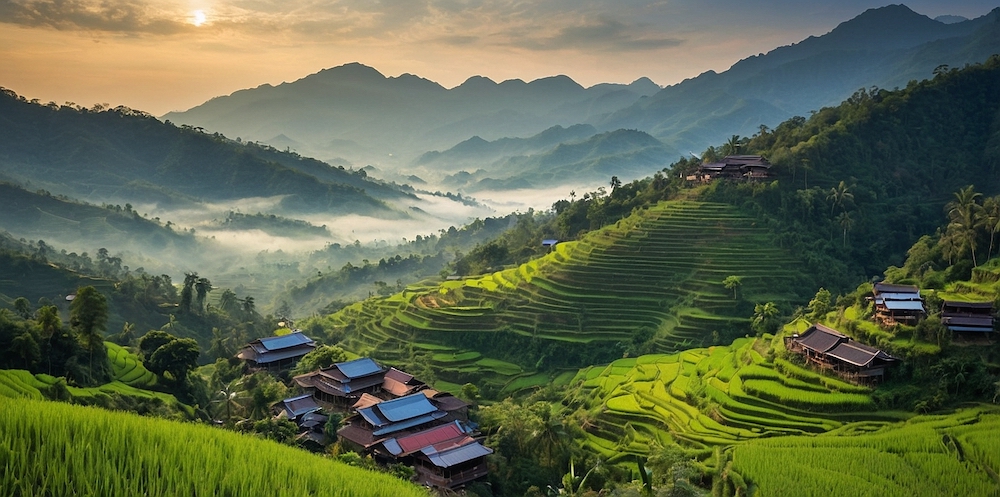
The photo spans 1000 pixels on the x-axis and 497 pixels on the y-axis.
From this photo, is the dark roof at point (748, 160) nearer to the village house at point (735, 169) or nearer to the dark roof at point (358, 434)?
the village house at point (735, 169)

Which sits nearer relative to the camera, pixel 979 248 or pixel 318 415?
pixel 318 415

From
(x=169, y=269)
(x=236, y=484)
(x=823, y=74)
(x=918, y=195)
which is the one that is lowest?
(x=169, y=269)

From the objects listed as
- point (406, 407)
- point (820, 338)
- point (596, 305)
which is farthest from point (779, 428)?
point (596, 305)

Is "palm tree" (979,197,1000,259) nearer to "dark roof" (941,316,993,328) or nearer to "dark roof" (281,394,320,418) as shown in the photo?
"dark roof" (941,316,993,328)

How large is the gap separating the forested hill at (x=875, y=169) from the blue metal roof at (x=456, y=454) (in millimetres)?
27670

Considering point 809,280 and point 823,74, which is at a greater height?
point 823,74

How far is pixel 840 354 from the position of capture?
20.9m

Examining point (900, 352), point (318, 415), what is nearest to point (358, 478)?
point (318, 415)

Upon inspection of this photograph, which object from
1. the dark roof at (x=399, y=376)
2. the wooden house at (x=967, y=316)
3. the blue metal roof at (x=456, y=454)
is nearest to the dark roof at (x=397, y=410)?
the blue metal roof at (x=456, y=454)

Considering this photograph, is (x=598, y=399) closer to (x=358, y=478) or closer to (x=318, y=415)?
(x=318, y=415)

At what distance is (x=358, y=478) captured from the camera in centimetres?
666

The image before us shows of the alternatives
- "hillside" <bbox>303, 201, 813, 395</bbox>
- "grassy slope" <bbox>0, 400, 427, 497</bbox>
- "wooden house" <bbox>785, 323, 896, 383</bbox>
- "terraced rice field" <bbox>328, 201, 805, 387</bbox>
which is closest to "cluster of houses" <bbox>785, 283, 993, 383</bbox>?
"wooden house" <bbox>785, 323, 896, 383</bbox>

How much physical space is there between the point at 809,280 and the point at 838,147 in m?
14.1

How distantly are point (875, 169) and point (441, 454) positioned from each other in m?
41.1
